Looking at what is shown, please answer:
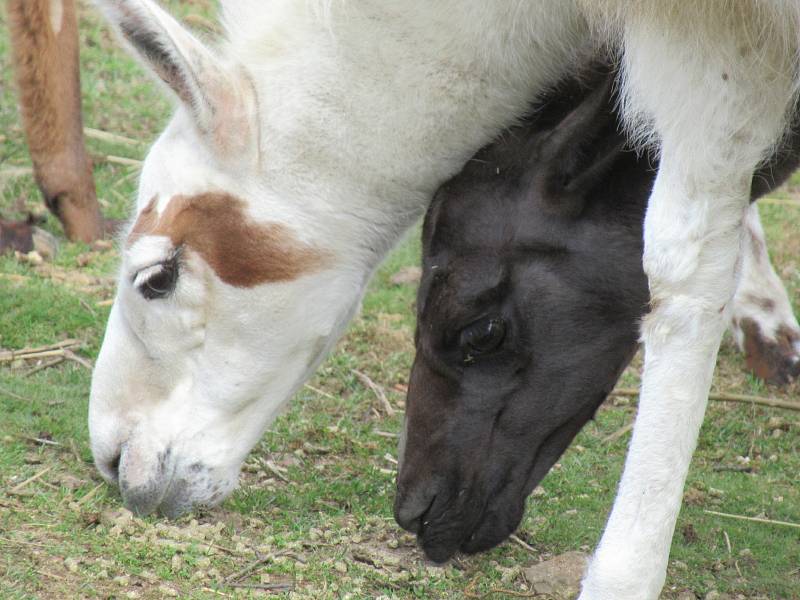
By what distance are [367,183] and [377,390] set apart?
1632mm

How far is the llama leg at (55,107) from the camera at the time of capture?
19.7 feet

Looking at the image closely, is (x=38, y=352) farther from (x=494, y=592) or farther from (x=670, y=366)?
(x=670, y=366)

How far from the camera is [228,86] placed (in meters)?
3.69

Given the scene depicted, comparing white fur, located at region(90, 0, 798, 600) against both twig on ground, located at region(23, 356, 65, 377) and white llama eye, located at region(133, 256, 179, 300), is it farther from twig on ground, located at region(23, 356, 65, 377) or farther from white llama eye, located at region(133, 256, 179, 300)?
twig on ground, located at region(23, 356, 65, 377)

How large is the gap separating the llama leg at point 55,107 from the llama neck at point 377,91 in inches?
101

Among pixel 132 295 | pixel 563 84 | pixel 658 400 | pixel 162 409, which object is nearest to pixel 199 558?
pixel 162 409

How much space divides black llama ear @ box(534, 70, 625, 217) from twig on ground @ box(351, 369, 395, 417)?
1674 millimetres

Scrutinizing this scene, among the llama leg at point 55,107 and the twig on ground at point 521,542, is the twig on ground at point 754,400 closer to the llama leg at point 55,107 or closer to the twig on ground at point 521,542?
the twig on ground at point 521,542

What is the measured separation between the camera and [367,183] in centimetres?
377

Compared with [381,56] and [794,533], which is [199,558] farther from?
[794,533]

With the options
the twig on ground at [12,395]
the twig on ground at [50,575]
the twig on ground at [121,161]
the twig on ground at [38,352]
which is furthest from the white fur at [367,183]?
the twig on ground at [121,161]

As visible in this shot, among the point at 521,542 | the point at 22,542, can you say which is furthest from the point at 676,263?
the point at 22,542

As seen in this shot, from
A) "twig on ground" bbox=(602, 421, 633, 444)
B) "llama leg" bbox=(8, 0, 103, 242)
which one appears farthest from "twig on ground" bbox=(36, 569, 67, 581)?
"llama leg" bbox=(8, 0, 103, 242)

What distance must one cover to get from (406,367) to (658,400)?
8.10 ft
